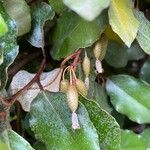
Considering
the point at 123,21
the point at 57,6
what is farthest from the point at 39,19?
the point at 123,21

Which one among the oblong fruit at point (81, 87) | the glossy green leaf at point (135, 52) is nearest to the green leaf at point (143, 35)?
the oblong fruit at point (81, 87)

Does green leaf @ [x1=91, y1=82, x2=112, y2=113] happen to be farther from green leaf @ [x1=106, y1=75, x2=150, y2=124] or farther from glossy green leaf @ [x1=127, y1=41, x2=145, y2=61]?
glossy green leaf @ [x1=127, y1=41, x2=145, y2=61]

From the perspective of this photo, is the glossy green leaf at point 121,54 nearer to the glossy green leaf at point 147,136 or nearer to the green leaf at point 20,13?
the glossy green leaf at point 147,136

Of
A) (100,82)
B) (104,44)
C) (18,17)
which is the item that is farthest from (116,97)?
(18,17)

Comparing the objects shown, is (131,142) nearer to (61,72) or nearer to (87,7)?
(61,72)

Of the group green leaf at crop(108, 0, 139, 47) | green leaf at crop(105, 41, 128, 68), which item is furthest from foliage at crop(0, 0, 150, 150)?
green leaf at crop(105, 41, 128, 68)

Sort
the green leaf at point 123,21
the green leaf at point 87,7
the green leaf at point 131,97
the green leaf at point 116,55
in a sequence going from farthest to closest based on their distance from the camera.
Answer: the green leaf at point 116,55 → the green leaf at point 131,97 → the green leaf at point 123,21 → the green leaf at point 87,7

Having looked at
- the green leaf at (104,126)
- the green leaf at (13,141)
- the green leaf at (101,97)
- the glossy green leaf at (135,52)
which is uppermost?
the green leaf at (13,141)
